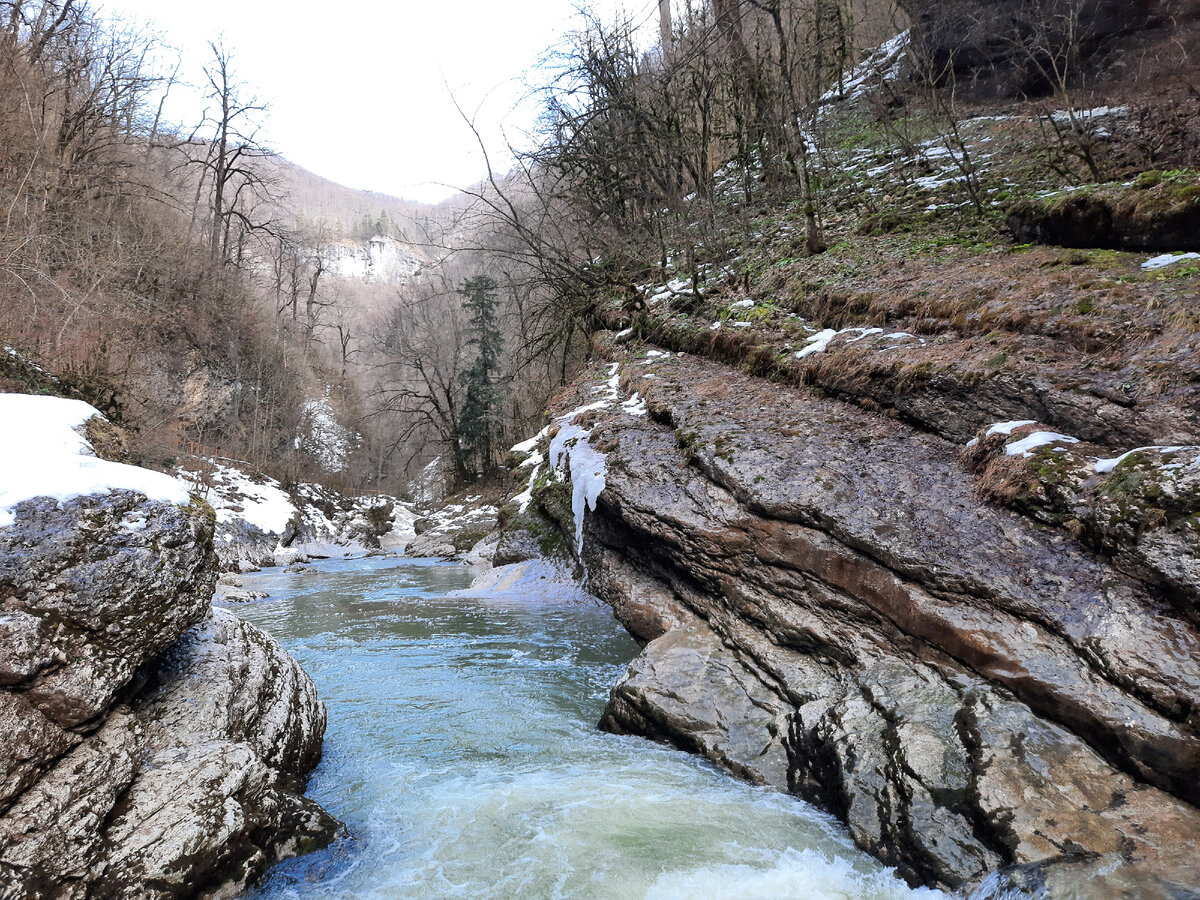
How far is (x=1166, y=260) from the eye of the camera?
5680 mm

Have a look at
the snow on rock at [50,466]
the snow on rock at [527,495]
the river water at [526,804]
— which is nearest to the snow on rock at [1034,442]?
the river water at [526,804]

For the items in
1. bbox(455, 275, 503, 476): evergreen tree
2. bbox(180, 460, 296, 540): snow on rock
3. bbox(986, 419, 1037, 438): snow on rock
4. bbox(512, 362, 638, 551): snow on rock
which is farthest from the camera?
bbox(455, 275, 503, 476): evergreen tree

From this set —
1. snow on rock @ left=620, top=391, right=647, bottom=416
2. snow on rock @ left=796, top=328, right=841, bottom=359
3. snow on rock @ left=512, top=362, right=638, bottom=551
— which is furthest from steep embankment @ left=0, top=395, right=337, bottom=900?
snow on rock @ left=796, top=328, right=841, bottom=359

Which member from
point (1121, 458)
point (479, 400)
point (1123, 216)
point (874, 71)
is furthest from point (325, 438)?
point (1121, 458)

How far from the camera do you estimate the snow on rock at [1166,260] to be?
5.58 meters

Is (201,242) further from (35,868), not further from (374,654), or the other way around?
(35,868)

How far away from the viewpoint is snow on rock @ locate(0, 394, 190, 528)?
9.88 ft

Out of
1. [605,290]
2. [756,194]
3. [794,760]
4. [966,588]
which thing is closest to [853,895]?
[794,760]

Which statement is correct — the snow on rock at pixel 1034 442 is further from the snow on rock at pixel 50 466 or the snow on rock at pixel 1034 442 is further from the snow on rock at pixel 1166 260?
the snow on rock at pixel 50 466

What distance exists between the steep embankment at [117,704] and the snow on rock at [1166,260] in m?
7.97

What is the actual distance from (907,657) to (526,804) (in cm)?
262

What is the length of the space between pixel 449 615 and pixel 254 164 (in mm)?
24549

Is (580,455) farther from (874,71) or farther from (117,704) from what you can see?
(874,71)

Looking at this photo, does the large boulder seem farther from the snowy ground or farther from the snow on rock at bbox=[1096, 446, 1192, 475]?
the snowy ground
